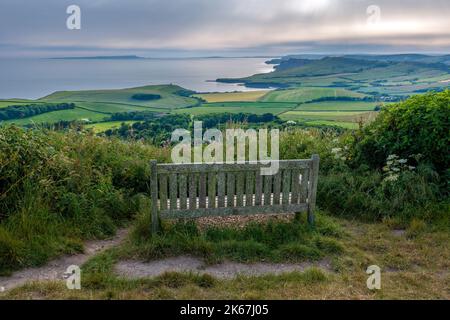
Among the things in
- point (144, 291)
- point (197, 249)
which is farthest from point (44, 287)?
point (197, 249)

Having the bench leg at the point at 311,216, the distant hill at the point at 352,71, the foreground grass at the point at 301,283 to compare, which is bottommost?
the foreground grass at the point at 301,283

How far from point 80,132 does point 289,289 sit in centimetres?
580

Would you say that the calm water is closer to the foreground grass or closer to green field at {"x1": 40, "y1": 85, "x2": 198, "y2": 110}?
green field at {"x1": 40, "y1": 85, "x2": 198, "y2": 110}

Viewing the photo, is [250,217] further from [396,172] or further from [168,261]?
[396,172]

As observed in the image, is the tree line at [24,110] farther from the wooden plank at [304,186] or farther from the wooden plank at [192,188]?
the wooden plank at [304,186]

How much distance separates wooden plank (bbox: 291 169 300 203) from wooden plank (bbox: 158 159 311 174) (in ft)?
0.31

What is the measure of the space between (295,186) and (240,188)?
0.87 m

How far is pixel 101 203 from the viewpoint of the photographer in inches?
251

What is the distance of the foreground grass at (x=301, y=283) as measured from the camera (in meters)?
4.13

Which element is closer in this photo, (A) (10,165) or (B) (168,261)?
(B) (168,261)

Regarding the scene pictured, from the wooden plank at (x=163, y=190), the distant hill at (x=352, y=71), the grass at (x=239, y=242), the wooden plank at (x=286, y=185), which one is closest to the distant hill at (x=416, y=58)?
the distant hill at (x=352, y=71)

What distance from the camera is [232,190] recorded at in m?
5.73

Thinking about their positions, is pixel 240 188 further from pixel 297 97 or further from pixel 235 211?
pixel 297 97

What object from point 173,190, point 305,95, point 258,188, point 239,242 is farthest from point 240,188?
point 305,95
